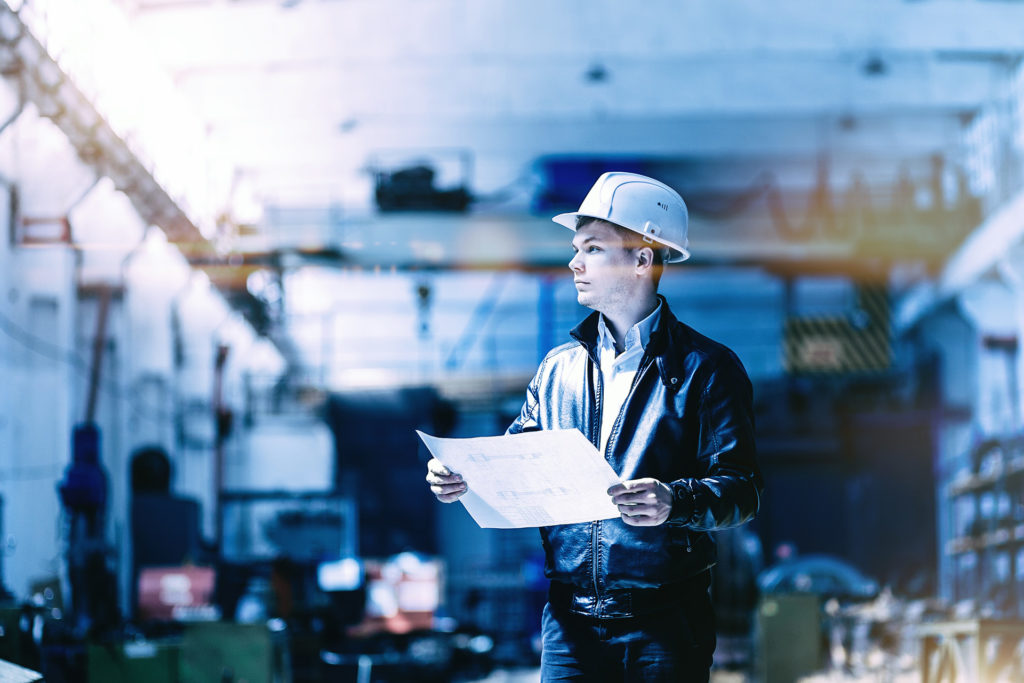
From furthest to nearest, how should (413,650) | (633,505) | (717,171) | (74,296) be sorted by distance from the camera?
(717,171) → (74,296) → (413,650) → (633,505)

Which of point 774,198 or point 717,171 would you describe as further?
point 717,171

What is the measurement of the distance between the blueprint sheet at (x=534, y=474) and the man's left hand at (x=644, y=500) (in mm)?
46

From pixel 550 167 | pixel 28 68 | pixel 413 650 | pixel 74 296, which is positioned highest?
pixel 550 167

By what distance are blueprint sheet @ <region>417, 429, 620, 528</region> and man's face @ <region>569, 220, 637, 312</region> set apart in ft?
1.26

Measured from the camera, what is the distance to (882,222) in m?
16.1

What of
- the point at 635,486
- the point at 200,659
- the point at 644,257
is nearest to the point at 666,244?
the point at 644,257

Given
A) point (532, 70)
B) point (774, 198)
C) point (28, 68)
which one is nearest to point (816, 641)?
point (28, 68)

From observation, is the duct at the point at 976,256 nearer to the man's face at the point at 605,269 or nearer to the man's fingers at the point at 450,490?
the man's face at the point at 605,269

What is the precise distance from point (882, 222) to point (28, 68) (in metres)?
11.3

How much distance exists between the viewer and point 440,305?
73.8 feet

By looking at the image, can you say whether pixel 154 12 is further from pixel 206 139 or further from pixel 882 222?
pixel 882 222

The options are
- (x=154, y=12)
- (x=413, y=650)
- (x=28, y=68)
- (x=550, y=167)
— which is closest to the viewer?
(x=28, y=68)

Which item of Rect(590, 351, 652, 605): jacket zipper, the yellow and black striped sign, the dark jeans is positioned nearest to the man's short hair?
Rect(590, 351, 652, 605): jacket zipper

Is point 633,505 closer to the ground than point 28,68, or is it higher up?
closer to the ground
